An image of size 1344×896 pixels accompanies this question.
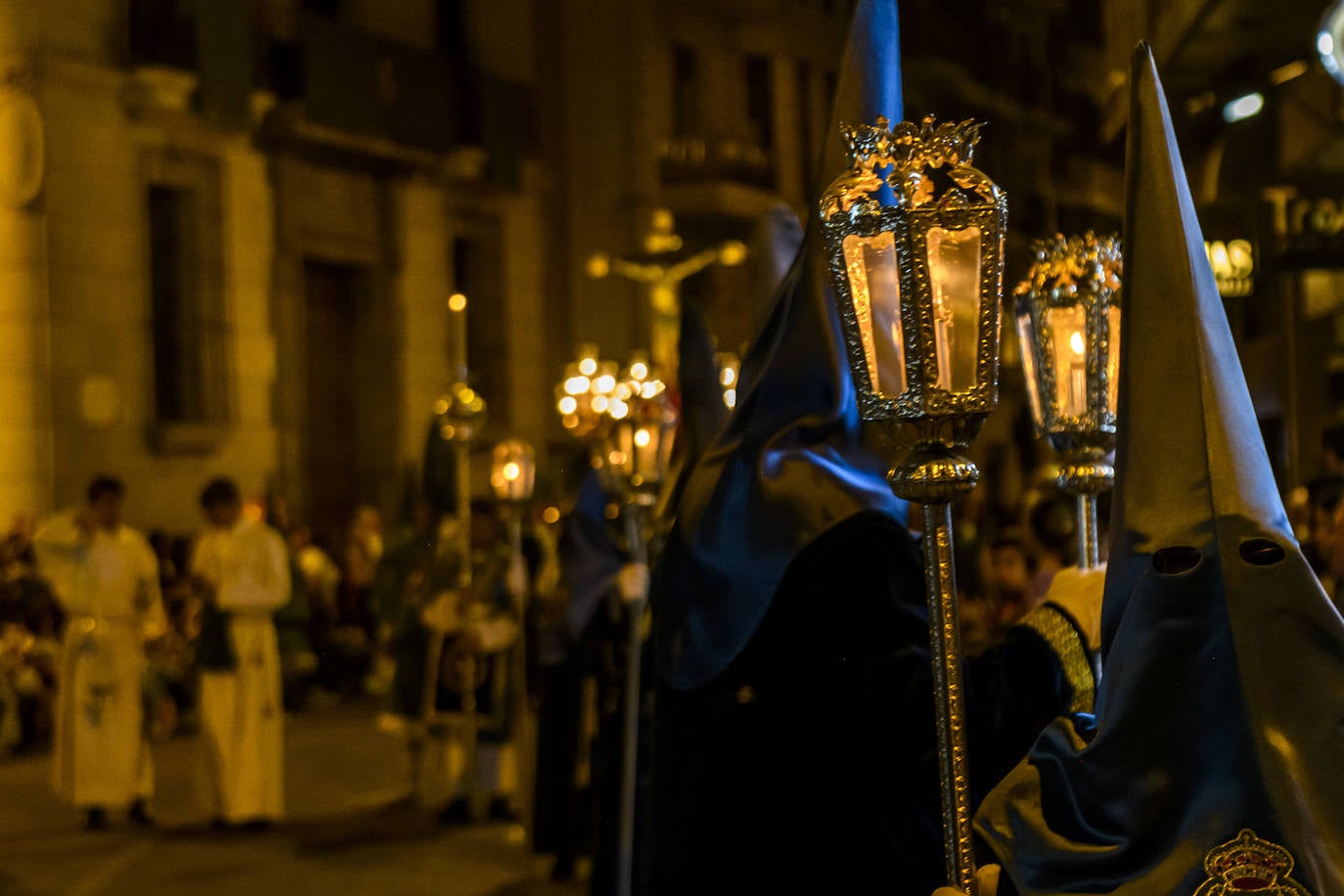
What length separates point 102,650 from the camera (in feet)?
33.0

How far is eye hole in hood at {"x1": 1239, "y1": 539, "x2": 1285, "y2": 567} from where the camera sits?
208 cm

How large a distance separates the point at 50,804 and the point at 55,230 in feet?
20.8

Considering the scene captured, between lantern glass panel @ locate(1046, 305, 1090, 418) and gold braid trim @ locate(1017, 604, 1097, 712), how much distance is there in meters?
0.58

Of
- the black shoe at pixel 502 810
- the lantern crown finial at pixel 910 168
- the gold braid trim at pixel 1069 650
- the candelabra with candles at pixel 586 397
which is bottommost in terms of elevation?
the black shoe at pixel 502 810

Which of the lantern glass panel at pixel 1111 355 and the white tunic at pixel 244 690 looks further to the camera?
the white tunic at pixel 244 690

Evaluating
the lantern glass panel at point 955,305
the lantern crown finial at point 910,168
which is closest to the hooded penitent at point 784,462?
the lantern crown finial at point 910,168

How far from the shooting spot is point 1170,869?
6.82 ft

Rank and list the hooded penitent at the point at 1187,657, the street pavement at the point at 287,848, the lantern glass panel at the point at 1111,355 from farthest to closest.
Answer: the street pavement at the point at 287,848 < the lantern glass panel at the point at 1111,355 < the hooded penitent at the point at 1187,657

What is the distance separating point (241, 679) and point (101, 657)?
859 mm

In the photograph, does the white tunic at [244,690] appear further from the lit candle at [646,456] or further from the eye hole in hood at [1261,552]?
the eye hole in hood at [1261,552]

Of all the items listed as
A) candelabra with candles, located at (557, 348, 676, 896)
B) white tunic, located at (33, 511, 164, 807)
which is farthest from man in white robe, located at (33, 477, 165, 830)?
candelabra with candles, located at (557, 348, 676, 896)

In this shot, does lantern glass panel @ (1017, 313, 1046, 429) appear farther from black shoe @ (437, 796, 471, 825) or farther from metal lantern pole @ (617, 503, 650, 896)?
black shoe @ (437, 796, 471, 825)

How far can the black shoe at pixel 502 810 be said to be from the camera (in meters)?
10.2

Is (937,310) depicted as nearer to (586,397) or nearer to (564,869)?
(564,869)
